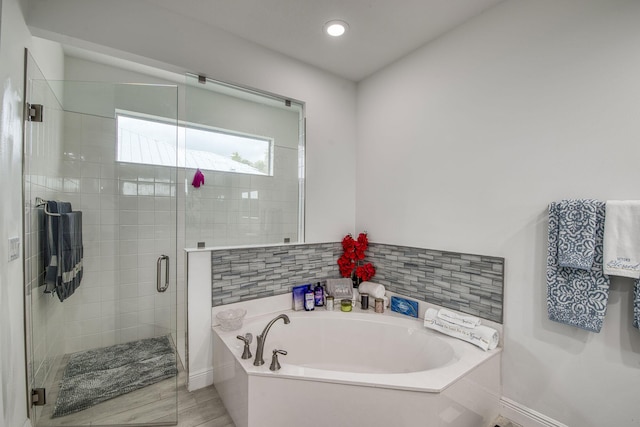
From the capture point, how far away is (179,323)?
2146mm

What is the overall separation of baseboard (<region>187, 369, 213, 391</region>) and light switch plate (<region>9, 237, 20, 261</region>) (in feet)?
4.45

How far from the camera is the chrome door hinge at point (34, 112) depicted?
164 cm

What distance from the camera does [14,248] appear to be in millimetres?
1462

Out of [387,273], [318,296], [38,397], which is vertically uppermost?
[387,273]

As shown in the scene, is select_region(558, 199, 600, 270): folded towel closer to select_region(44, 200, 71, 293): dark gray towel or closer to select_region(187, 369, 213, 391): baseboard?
select_region(187, 369, 213, 391): baseboard

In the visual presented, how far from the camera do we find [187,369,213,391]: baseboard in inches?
85.4

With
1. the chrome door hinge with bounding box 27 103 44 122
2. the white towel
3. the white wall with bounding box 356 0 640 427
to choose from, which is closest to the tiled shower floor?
the chrome door hinge with bounding box 27 103 44 122

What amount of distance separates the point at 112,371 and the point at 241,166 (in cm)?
178

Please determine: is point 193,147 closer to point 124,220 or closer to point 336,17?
point 124,220

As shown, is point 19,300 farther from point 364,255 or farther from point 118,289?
point 364,255

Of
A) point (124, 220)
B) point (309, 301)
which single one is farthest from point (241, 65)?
point (309, 301)

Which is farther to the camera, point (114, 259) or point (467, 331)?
point (114, 259)

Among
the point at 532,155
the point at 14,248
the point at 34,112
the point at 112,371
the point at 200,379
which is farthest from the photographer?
the point at 200,379

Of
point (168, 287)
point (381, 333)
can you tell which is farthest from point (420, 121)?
point (168, 287)
